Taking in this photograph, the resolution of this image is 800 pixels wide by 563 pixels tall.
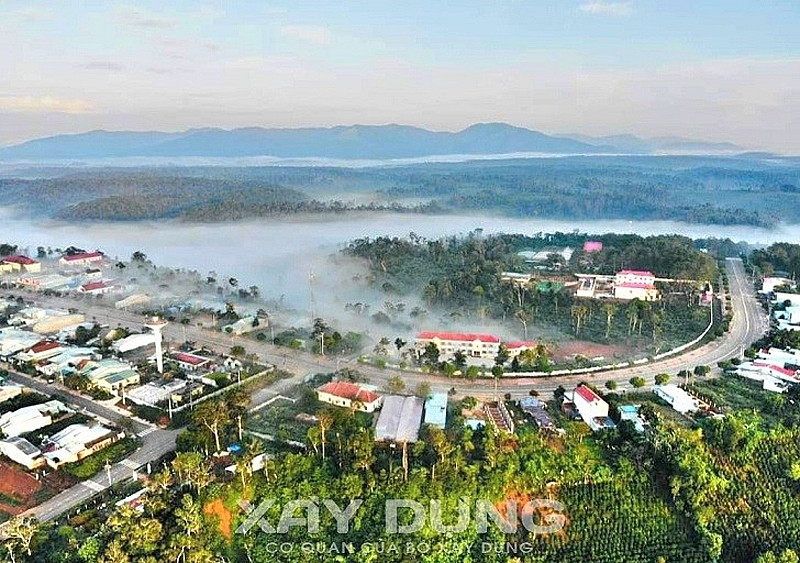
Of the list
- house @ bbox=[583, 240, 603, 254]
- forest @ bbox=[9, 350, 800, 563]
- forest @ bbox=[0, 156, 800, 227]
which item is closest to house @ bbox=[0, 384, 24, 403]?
forest @ bbox=[9, 350, 800, 563]

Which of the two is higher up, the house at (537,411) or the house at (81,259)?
the house at (81,259)

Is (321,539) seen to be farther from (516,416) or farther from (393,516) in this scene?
(516,416)

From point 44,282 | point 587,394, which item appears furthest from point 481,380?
point 44,282

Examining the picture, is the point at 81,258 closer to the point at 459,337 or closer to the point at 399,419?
the point at 459,337

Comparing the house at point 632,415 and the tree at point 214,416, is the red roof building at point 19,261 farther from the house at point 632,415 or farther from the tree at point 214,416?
the house at point 632,415

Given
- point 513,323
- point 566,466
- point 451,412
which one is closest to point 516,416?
point 451,412

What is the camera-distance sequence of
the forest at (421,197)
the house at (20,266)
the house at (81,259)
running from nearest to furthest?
the house at (20,266)
the house at (81,259)
the forest at (421,197)

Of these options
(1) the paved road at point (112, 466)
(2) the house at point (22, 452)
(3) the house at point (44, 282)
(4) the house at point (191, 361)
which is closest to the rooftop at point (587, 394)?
(1) the paved road at point (112, 466)

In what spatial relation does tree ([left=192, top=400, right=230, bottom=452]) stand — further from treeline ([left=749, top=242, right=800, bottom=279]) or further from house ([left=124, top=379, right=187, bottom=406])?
treeline ([left=749, top=242, right=800, bottom=279])
